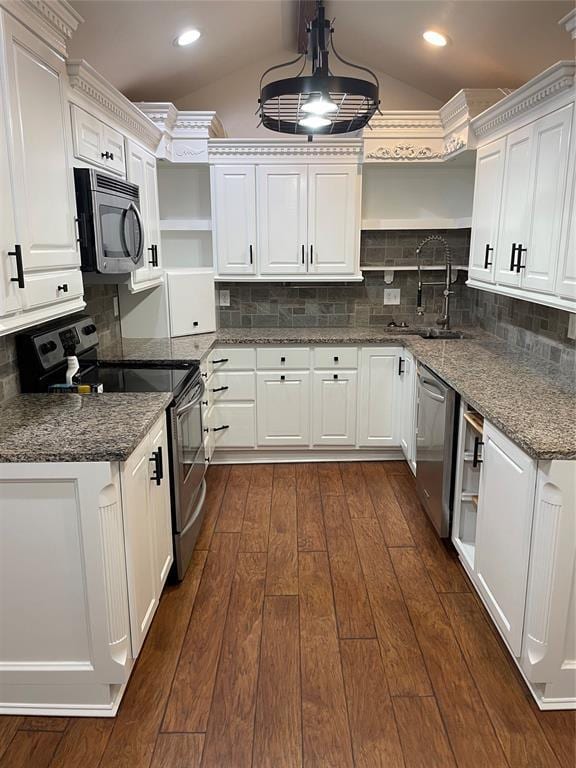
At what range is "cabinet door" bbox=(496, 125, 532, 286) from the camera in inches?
106

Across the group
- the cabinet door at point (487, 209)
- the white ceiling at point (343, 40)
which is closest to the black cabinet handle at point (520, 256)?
the cabinet door at point (487, 209)

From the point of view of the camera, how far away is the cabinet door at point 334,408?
4.02 m

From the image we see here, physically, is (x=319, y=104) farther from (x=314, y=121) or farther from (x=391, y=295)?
(x=391, y=295)

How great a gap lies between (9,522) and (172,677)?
2.80 feet

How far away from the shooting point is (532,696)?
6.56ft

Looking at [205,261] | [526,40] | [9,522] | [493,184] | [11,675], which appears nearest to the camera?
[9,522]

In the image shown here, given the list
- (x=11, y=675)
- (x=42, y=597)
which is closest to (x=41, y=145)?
(x=42, y=597)

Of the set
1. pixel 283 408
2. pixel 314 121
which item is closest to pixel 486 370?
pixel 314 121

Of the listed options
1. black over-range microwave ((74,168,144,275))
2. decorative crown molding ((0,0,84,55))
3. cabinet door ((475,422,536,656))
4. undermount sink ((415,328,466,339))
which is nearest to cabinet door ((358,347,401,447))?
undermount sink ((415,328,466,339))

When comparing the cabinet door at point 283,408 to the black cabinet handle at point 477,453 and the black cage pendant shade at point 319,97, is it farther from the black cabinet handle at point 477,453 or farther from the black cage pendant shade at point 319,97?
the black cage pendant shade at point 319,97

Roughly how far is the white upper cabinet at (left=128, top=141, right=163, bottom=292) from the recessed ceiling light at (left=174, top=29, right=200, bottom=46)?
615 millimetres

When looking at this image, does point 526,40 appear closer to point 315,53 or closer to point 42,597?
point 315,53

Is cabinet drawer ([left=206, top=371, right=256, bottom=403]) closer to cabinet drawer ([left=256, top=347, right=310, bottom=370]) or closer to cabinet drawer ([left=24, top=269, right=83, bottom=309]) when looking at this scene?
cabinet drawer ([left=256, top=347, right=310, bottom=370])

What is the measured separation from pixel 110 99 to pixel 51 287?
3.70 feet
